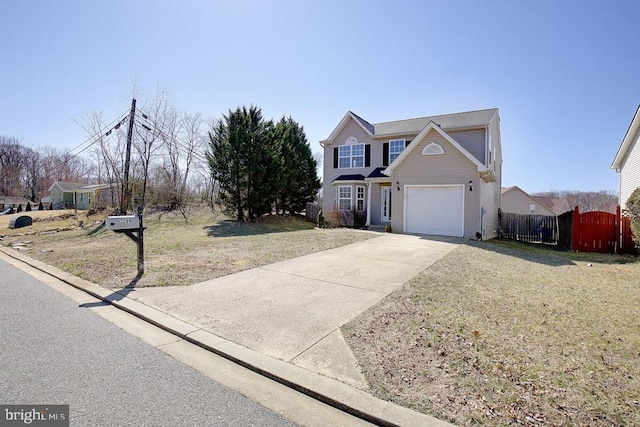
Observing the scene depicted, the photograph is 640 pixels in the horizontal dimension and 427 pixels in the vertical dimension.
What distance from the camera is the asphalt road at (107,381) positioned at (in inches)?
92.7

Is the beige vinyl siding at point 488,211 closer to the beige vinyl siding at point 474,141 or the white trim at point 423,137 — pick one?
the white trim at point 423,137

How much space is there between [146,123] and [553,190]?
310ft

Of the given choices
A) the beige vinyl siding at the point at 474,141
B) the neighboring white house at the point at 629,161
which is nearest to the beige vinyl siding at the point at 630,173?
the neighboring white house at the point at 629,161

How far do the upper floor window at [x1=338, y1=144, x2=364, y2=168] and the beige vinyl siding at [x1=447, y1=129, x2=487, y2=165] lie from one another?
19.3 ft

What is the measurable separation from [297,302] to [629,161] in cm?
1937

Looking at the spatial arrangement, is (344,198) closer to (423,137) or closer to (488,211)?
(423,137)

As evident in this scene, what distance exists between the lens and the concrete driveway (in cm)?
333

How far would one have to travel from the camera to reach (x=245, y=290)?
5441 millimetres

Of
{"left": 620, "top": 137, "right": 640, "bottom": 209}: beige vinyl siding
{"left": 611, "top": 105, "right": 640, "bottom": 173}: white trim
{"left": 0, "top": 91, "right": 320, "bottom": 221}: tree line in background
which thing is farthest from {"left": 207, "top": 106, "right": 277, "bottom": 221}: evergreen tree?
{"left": 620, "top": 137, "right": 640, "bottom": 209}: beige vinyl siding

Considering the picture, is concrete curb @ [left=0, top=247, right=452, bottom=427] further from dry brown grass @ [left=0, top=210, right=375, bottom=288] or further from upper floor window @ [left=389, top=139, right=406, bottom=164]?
upper floor window @ [left=389, top=139, right=406, bottom=164]

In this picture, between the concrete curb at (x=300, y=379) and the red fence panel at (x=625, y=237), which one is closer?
the concrete curb at (x=300, y=379)

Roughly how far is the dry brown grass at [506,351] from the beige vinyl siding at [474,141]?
11.7 metres

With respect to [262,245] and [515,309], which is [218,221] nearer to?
[262,245]

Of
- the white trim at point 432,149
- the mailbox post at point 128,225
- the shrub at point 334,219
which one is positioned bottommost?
the shrub at point 334,219
